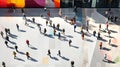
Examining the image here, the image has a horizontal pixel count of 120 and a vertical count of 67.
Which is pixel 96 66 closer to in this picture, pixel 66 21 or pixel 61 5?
pixel 66 21

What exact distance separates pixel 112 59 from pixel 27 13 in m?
17.7

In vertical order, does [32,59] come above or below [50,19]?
below

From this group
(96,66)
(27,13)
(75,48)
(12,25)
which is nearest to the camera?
(96,66)

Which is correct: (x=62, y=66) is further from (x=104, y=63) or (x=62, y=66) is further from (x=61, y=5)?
(x=61, y=5)

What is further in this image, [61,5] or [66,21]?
[61,5]

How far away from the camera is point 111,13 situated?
2288 inches

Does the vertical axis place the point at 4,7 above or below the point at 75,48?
above

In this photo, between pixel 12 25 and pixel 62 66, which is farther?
pixel 12 25

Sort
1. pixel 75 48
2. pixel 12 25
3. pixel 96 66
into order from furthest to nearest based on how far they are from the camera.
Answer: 1. pixel 12 25
2. pixel 75 48
3. pixel 96 66

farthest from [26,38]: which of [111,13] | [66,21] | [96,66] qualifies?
[111,13]

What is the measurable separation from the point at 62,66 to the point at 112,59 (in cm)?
685

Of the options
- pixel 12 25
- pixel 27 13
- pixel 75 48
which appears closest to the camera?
pixel 75 48

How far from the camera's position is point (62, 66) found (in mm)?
44844

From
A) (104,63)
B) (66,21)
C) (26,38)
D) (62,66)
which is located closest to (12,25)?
(26,38)
